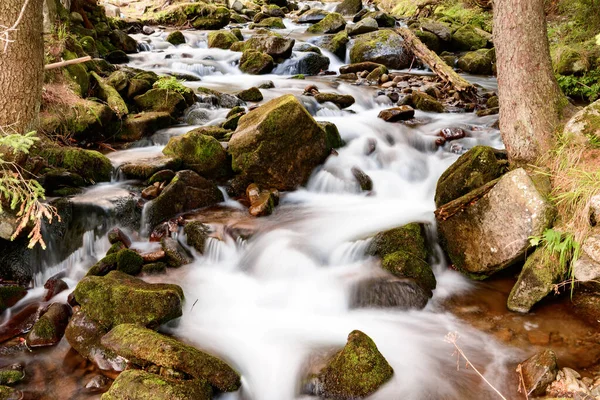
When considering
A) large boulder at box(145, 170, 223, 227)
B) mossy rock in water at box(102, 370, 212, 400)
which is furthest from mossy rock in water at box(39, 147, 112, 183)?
mossy rock in water at box(102, 370, 212, 400)

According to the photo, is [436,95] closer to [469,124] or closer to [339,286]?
[469,124]

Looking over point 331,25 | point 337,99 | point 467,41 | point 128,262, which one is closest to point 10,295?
point 128,262

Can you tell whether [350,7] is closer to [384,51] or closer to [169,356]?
[384,51]

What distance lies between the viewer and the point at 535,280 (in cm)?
487

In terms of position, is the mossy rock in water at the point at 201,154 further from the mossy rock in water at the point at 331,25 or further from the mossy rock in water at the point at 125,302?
the mossy rock in water at the point at 331,25

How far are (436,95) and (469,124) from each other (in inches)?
99.9

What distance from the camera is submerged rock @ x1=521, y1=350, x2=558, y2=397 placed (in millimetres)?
3773

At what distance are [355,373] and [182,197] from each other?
4315mm

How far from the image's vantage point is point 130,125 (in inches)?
360

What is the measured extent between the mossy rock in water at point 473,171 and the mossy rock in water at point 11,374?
5718 mm

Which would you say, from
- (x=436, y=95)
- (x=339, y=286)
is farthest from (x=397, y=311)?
(x=436, y=95)

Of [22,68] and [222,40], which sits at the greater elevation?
[222,40]

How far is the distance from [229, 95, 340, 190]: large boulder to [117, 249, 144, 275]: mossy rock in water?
8.63 ft

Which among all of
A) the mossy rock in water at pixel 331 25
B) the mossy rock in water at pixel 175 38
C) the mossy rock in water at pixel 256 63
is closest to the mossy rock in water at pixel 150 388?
the mossy rock in water at pixel 256 63
